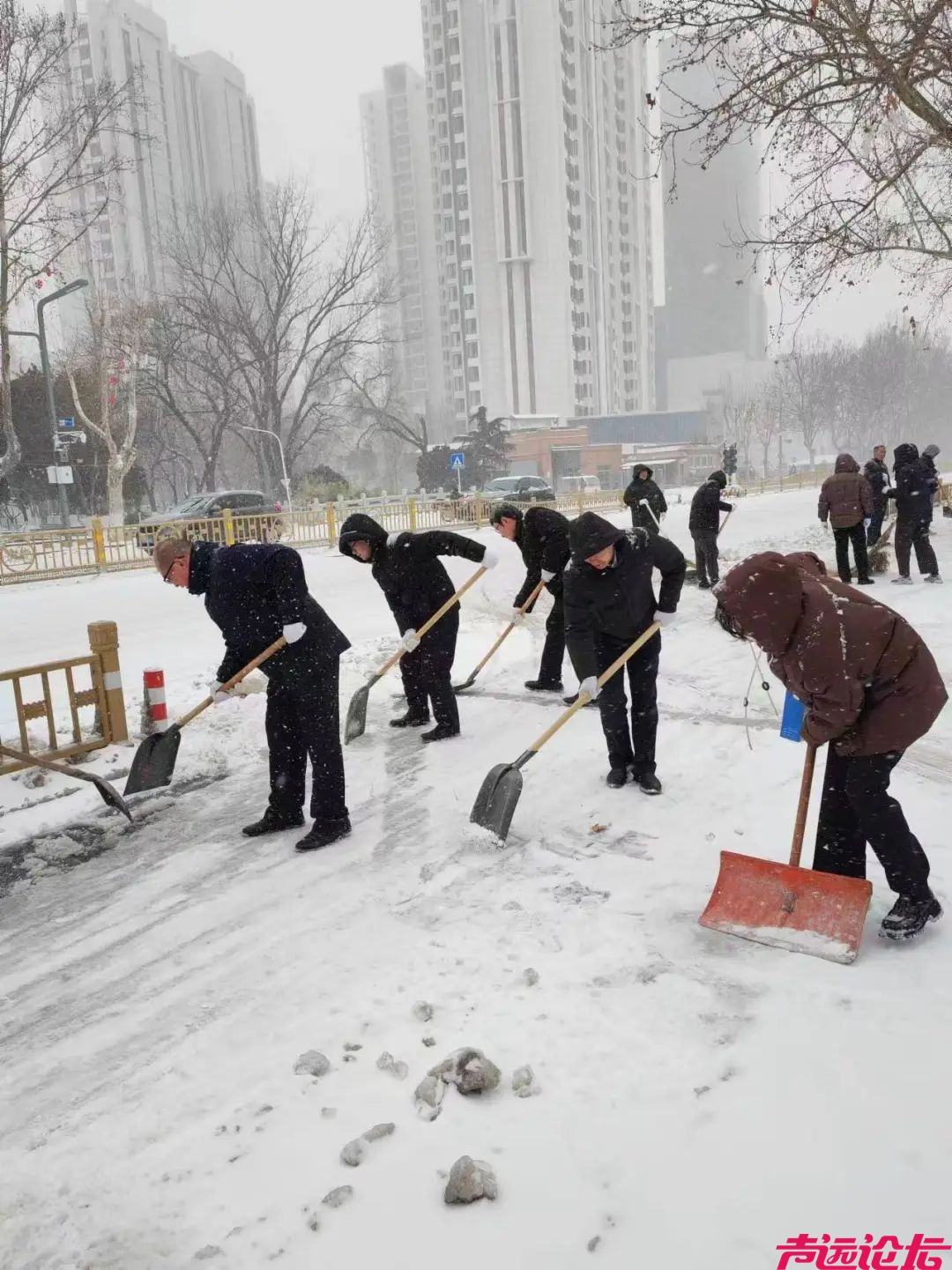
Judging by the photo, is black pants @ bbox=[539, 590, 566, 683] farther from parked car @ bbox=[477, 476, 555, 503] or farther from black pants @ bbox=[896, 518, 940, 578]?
parked car @ bbox=[477, 476, 555, 503]

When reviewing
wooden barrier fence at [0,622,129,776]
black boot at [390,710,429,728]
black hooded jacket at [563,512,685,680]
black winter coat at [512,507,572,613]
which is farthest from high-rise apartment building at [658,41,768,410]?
black hooded jacket at [563,512,685,680]

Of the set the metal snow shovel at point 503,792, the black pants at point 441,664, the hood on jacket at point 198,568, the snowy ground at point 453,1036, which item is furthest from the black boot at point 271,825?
the black pants at point 441,664

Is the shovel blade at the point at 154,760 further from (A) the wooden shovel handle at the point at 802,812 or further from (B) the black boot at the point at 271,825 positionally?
(A) the wooden shovel handle at the point at 802,812

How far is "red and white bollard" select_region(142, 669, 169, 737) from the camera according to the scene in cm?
635

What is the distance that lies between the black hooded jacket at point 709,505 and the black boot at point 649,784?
21.6ft

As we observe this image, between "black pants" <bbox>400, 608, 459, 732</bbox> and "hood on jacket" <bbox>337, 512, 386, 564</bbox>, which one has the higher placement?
"hood on jacket" <bbox>337, 512, 386, 564</bbox>

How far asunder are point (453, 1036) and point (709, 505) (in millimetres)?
9085

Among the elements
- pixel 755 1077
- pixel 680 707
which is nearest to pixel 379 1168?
pixel 755 1077

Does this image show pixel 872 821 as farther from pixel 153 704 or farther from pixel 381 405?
pixel 381 405

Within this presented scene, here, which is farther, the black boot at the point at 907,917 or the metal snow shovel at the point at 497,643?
the metal snow shovel at the point at 497,643

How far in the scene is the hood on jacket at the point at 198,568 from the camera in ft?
14.6

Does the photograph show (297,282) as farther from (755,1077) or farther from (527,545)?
(755,1077)

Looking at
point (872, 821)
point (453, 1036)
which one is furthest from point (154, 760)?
point (872, 821)

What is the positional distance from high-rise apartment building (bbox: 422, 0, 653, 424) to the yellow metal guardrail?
61.8 m
